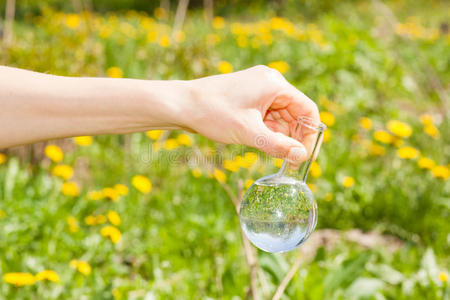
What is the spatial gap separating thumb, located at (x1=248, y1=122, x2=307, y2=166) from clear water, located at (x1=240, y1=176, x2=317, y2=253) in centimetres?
8

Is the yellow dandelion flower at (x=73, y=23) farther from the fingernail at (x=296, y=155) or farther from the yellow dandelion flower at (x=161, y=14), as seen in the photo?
the fingernail at (x=296, y=155)

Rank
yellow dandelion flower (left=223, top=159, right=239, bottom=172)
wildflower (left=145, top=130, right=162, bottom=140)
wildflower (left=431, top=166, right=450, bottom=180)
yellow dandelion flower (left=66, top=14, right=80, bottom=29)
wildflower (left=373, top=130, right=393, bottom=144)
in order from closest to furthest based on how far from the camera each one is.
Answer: wildflower (left=431, top=166, right=450, bottom=180) < yellow dandelion flower (left=223, top=159, right=239, bottom=172) < wildflower (left=373, top=130, right=393, bottom=144) < wildflower (left=145, top=130, right=162, bottom=140) < yellow dandelion flower (left=66, top=14, right=80, bottom=29)

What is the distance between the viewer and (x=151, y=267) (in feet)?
7.02

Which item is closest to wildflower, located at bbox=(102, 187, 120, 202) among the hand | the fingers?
the hand

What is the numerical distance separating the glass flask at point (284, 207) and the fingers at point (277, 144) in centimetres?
4

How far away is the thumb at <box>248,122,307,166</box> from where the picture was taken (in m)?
1.12

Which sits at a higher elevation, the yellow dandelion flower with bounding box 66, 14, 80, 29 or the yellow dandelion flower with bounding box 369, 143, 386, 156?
the yellow dandelion flower with bounding box 369, 143, 386, 156

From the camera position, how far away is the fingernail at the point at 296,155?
114 centimetres

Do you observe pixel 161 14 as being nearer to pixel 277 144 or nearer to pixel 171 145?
pixel 171 145

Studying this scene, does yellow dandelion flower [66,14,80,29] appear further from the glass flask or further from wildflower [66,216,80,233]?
the glass flask

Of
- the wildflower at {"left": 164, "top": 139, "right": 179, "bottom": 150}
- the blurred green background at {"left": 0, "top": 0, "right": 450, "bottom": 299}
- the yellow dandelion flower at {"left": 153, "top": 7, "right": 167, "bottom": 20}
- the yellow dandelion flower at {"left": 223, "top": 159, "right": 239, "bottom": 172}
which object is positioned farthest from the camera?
the yellow dandelion flower at {"left": 153, "top": 7, "right": 167, "bottom": 20}

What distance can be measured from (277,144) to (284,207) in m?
0.16

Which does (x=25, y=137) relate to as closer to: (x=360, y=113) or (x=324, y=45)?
(x=360, y=113)

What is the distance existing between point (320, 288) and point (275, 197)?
0.80 meters
